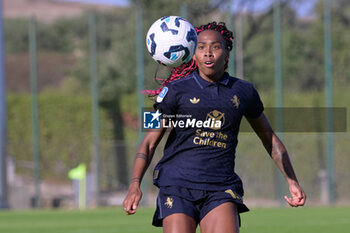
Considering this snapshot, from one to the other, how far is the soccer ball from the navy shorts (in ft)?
3.35

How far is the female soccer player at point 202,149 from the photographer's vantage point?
5.89m

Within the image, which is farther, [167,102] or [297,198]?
[297,198]

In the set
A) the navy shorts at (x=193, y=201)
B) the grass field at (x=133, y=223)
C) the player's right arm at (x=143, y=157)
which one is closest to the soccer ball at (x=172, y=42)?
the player's right arm at (x=143, y=157)

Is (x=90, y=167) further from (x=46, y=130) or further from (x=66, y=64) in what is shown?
(x=66, y=64)

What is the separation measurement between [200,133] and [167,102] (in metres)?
0.34

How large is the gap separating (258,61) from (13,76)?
4082 cm

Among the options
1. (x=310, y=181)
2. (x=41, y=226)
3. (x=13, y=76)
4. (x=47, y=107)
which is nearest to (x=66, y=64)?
(x=13, y=76)

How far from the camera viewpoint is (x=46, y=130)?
28000 mm

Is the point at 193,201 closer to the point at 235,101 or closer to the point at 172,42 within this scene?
the point at 235,101

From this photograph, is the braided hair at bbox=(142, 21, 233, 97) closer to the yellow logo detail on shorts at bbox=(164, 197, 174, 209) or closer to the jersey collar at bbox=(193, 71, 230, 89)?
the jersey collar at bbox=(193, 71, 230, 89)

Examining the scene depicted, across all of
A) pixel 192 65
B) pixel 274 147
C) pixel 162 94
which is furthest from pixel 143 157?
pixel 274 147

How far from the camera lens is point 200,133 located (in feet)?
19.7

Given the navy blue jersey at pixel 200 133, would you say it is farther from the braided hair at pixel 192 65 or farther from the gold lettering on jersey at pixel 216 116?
the braided hair at pixel 192 65

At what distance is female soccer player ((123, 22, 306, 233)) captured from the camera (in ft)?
19.3
